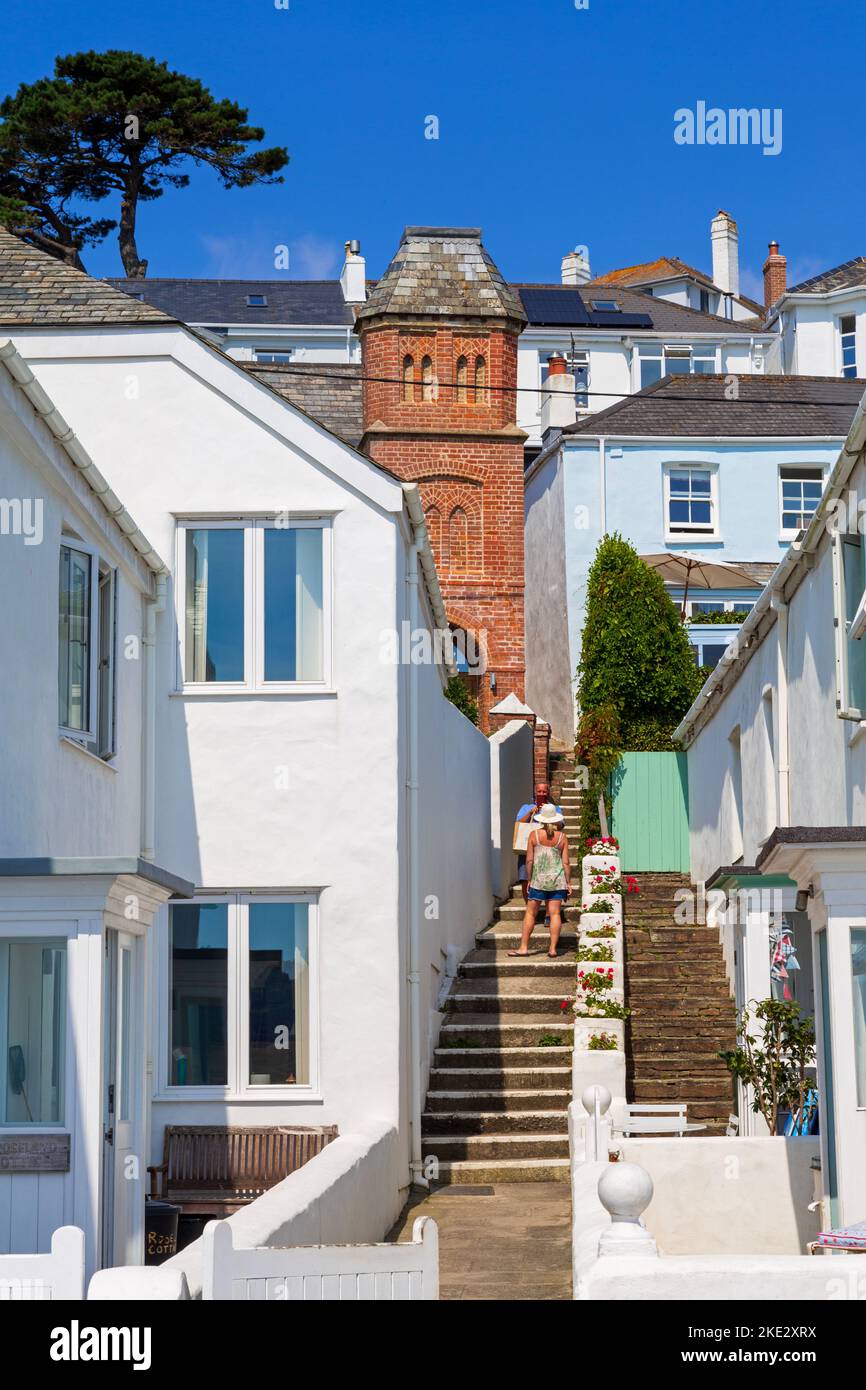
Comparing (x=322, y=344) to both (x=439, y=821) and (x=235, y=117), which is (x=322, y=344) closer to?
(x=235, y=117)

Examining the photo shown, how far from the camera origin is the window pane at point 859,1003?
8703mm

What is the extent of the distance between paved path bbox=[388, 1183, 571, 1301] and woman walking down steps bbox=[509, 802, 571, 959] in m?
4.66

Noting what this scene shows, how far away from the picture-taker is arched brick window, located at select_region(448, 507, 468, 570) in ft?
116

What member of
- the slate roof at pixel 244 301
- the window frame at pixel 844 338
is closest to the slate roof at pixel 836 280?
the window frame at pixel 844 338

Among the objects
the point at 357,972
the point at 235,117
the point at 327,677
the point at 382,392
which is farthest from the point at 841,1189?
the point at 235,117

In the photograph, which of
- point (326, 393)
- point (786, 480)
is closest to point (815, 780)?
point (786, 480)

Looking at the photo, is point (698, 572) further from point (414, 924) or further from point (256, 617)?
point (256, 617)

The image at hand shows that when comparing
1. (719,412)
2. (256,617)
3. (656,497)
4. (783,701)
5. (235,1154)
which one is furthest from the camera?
(719,412)

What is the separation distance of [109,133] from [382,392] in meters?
17.5

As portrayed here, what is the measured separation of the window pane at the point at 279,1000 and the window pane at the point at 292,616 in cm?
200

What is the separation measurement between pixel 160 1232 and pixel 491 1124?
4.53 meters

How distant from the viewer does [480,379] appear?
35.8 metres

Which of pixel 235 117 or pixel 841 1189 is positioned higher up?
pixel 235 117
